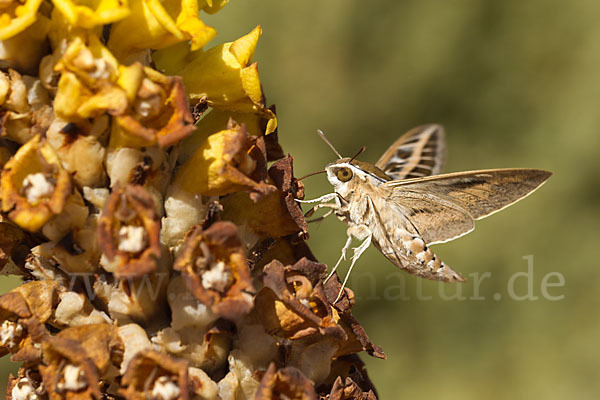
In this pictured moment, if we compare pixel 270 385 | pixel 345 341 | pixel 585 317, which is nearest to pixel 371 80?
pixel 585 317

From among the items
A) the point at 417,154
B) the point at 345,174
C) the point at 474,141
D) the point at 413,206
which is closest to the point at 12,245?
the point at 345,174

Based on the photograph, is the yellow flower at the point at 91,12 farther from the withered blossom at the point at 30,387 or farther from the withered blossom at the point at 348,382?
the withered blossom at the point at 348,382

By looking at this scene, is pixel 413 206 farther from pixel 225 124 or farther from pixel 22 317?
pixel 22 317

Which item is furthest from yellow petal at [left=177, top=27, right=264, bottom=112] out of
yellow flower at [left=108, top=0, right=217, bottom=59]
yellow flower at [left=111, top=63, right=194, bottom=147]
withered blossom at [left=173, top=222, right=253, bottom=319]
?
withered blossom at [left=173, top=222, right=253, bottom=319]

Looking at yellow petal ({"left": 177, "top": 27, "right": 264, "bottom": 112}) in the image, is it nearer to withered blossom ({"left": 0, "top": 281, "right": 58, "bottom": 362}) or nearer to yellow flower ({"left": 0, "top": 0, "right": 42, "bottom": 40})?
yellow flower ({"left": 0, "top": 0, "right": 42, "bottom": 40})

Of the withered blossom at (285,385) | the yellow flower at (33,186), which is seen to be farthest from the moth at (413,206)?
the yellow flower at (33,186)

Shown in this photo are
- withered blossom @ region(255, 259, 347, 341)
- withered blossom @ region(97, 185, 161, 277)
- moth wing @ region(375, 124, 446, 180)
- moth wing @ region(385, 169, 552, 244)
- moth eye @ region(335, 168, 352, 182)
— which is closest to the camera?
withered blossom @ region(97, 185, 161, 277)

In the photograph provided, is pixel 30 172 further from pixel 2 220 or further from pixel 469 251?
pixel 469 251
